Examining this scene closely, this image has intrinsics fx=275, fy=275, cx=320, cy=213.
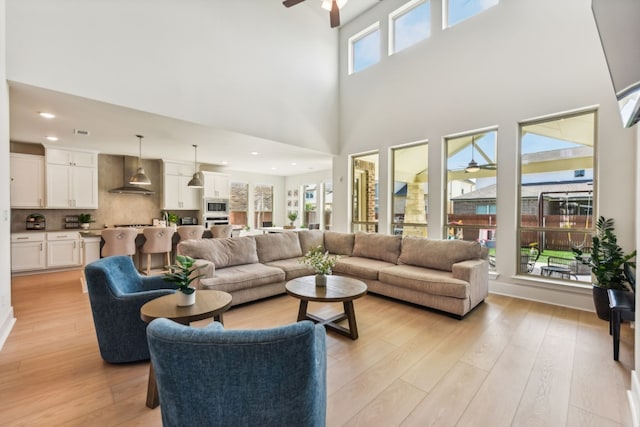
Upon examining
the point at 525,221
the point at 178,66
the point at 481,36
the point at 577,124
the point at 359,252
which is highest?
the point at 481,36

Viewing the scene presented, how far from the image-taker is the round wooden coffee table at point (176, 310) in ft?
5.85

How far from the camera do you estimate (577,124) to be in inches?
145

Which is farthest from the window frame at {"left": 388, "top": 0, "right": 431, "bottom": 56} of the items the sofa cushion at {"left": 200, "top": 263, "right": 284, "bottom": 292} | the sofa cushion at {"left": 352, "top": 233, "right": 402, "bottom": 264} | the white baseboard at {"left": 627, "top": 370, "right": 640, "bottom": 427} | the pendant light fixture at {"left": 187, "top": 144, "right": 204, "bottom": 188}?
the white baseboard at {"left": 627, "top": 370, "right": 640, "bottom": 427}

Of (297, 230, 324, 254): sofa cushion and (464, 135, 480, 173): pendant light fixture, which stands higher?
(464, 135, 480, 173): pendant light fixture

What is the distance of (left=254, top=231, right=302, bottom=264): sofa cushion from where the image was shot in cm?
447

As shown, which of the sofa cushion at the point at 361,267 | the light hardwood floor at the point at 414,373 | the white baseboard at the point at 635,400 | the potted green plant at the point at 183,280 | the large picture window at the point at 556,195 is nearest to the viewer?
the white baseboard at the point at 635,400

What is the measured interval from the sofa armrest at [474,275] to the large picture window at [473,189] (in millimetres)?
905

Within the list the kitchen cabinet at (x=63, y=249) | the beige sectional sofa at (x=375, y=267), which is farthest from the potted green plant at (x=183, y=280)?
the kitchen cabinet at (x=63, y=249)

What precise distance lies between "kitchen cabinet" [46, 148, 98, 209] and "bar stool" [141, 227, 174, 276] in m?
2.18

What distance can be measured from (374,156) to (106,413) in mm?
5637

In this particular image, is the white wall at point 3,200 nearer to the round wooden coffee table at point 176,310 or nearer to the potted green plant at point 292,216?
the round wooden coffee table at point 176,310

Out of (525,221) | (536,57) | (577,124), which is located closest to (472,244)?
(525,221)

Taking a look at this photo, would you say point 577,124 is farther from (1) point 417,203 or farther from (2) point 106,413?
(2) point 106,413

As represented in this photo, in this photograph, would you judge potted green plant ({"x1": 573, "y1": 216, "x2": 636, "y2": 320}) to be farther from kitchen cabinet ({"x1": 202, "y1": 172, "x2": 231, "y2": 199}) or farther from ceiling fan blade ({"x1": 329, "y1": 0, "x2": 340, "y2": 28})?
kitchen cabinet ({"x1": 202, "y1": 172, "x2": 231, "y2": 199})
